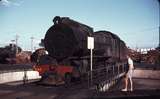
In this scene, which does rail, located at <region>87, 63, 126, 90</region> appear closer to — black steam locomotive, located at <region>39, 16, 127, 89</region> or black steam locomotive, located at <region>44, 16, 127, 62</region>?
black steam locomotive, located at <region>39, 16, 127, 89</region>

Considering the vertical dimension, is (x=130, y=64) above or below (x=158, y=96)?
above

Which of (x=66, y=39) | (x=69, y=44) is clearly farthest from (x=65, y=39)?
(x=69, y=44)

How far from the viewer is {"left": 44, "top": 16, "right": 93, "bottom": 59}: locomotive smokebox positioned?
1870 cm

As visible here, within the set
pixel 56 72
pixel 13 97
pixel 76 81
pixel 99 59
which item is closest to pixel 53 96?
pixel 13 97

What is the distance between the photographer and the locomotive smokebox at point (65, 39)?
18703mm

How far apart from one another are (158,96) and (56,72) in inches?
265

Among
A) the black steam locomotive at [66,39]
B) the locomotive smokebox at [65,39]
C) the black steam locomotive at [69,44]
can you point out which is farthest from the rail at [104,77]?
the locomotive smokebox at [65,39]

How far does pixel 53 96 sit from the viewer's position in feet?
44.8

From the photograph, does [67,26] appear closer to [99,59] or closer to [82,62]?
[82,62]

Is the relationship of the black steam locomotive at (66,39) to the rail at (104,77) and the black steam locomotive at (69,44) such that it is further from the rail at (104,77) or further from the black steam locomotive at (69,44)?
the rail at (104,77)

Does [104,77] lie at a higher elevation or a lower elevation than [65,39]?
lower

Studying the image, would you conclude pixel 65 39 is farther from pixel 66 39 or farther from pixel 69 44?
pixel 69 44

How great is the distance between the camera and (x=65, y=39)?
18.9 meters

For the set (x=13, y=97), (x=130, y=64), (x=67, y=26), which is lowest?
(x=13, y=97)
